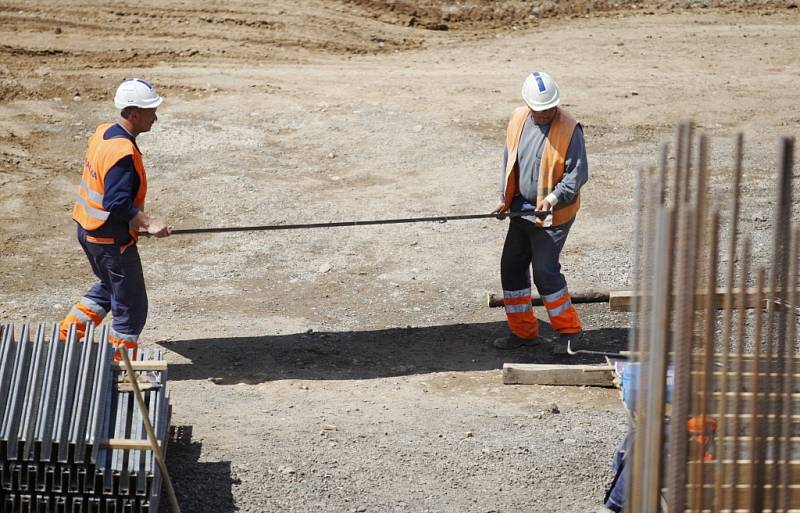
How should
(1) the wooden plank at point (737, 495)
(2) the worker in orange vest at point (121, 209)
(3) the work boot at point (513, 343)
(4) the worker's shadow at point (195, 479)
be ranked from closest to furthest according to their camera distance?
1. (1) the wooden plank at point (737, 495)
2. (4) the worker's shadow at point (195, 479)
3. (2) the worker in orange vest at point (121, 209)
4. (3) the work boot at point (513, 343)

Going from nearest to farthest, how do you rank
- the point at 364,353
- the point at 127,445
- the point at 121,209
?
the point at 127,445
the point at 121,209
the point at 364,353

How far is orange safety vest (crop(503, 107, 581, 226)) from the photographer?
27.8 feet

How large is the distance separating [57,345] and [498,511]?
2.76m

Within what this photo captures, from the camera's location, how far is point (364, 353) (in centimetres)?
910

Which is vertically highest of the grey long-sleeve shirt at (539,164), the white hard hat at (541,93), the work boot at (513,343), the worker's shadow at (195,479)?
the white hard hat at (541,93)

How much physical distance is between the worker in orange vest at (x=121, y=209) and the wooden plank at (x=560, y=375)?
276 cm

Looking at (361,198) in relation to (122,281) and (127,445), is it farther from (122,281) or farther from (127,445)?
(127,445)

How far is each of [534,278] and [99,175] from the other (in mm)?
3397

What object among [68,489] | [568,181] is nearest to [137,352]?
[68,489]

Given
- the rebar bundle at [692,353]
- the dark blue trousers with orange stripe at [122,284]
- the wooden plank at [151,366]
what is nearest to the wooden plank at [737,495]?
the rebar bundle at [692,353]

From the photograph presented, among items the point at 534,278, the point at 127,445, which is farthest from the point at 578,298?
the point at 127,445

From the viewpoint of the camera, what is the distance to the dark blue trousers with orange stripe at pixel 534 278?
870 centimetres

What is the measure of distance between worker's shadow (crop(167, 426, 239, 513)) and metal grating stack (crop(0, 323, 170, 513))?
2.05ft

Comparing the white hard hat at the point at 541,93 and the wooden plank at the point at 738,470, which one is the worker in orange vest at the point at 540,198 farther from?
the wooden plank at the point at 738,470
